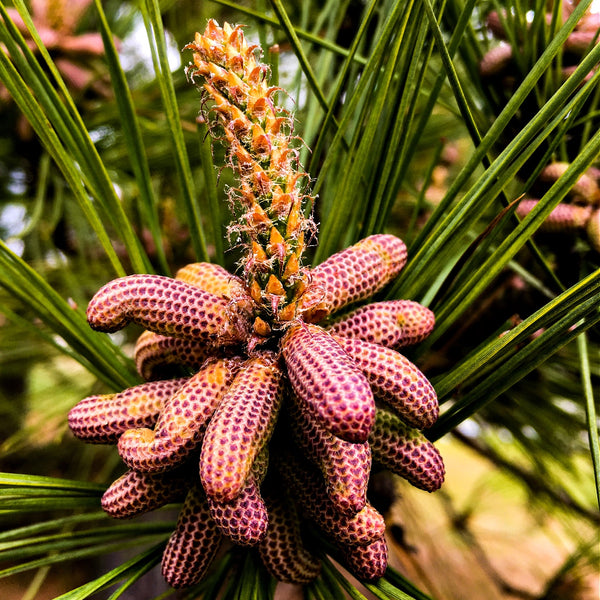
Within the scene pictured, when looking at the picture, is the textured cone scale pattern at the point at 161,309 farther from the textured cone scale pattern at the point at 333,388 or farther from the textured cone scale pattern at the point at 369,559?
the textured cone scale pattern at the point at 369,559

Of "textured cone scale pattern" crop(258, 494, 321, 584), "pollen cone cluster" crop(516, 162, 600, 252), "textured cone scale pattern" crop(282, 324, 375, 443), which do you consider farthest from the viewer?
"pollen cone cluster" crop(516, 162, 600, 252)

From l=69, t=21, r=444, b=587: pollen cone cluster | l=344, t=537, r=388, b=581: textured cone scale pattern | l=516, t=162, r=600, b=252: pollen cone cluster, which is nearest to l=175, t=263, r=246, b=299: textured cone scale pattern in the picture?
l=69, t=21, r=444, b=587: pollen cone cluster

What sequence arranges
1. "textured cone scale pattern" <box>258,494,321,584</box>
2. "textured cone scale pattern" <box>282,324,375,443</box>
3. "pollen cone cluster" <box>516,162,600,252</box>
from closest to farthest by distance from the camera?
"textured cone scale pattern" <box>282,324,375,443</box> < "textured cone scale pattern" <box>258,494,321,584</box> < "pollen cone cluster" <box>516,162,600,252</box>

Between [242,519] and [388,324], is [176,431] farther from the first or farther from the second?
[388,324]

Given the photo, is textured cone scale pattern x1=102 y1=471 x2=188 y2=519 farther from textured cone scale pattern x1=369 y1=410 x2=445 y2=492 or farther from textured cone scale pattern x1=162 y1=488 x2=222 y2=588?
textured cone scale pattern x1=369 y1=410 x2=445 y2=492

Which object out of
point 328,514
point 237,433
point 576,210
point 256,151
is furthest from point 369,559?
point 576,210

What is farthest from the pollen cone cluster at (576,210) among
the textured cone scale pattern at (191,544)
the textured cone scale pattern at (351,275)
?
the textured cone scale pattern at (191,544)

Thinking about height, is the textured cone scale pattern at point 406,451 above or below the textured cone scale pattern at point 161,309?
below
